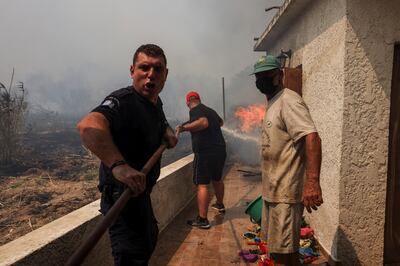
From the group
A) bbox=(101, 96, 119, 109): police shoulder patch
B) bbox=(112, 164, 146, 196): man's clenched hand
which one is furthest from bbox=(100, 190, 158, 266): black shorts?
bbox=(101, 96, 119, 109): police shoulder patch

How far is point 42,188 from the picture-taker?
9.08m

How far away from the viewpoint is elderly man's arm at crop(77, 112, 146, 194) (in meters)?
1.89

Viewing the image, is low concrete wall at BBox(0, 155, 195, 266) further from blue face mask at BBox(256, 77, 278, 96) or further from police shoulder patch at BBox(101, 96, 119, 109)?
blue face mask at BBox(256, 77, 278, 96)

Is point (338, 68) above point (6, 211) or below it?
above

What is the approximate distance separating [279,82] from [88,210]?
2.19m

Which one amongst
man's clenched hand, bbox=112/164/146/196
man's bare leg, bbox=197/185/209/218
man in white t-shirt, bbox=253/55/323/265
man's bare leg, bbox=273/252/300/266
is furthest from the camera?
man's bare leg, bbox=197/185/209/218

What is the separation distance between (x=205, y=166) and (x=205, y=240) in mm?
1232

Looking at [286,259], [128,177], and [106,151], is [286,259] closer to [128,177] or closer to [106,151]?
[128,177]

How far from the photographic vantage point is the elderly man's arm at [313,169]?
2.65m

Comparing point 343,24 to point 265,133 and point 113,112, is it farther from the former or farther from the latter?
point 113,112

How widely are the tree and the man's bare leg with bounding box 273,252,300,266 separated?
10426 millimetres

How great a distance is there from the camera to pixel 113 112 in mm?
2129

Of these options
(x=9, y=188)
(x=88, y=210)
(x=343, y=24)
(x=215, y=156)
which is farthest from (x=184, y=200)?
(x=9, y=188)

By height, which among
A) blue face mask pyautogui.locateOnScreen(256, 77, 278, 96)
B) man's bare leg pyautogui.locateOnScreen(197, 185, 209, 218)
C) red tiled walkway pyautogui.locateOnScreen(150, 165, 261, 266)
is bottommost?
red tiled walkway pyautogui.locateOnScreen(150, 165, 261, 266)
